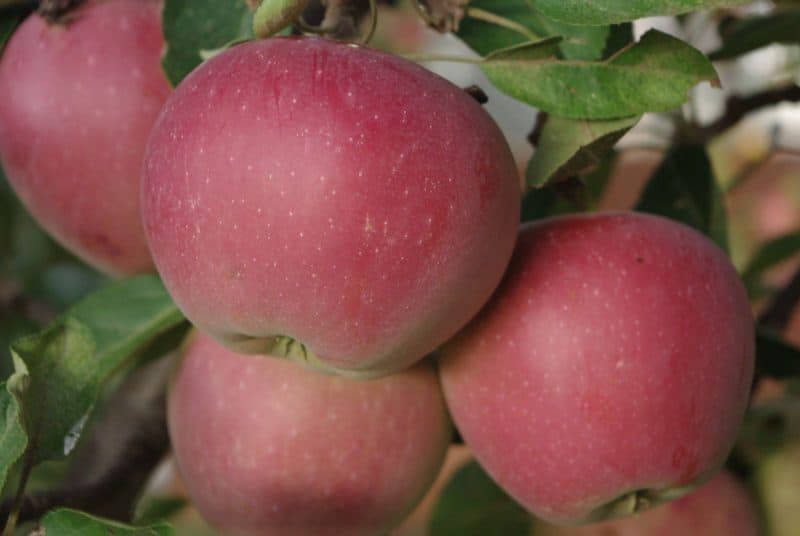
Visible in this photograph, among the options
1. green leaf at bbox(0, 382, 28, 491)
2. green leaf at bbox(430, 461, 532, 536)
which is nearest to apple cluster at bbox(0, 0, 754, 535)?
green leaf at bbox(0, 382, 28, 491)

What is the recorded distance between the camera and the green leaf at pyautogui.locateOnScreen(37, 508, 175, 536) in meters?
0.51

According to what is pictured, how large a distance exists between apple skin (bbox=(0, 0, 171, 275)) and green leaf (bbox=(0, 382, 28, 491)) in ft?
0.80

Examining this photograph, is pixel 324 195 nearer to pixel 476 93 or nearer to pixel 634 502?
pixel 476 93

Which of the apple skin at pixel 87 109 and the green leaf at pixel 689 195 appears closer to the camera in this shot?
the apple skin at pixel 87 109

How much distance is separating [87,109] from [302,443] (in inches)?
11.3

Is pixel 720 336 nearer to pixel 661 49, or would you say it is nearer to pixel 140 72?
pixel 661 49

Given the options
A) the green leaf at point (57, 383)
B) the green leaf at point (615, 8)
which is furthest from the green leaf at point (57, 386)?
the green leaf at point (615, 8)

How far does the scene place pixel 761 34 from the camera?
0.91m

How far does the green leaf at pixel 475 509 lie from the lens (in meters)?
1.06

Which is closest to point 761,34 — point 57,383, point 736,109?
point 736,109

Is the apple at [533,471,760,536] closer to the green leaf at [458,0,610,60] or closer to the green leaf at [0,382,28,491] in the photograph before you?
the green leaf at [458,0,610,60]

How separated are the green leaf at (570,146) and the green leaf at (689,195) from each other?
0.88 ft

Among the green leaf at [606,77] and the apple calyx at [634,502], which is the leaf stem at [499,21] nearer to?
the green leaf at [606,77]

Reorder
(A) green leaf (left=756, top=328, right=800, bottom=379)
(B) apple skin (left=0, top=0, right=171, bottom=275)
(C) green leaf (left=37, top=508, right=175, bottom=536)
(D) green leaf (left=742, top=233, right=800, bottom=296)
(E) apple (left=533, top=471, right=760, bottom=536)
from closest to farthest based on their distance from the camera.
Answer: (C) green leaf (left=37, top=508, right=175, bottom=536)
(B) apple skin (left=0, top=0, right=171, bottom=275)
(A) green leaf (left=756, top=328, right=800, bottom=379)
(E) apple (left=533, top=471, right=760, bottom=536)
(D) green leaf (left=742, top=233, right=800, bottom=296)
